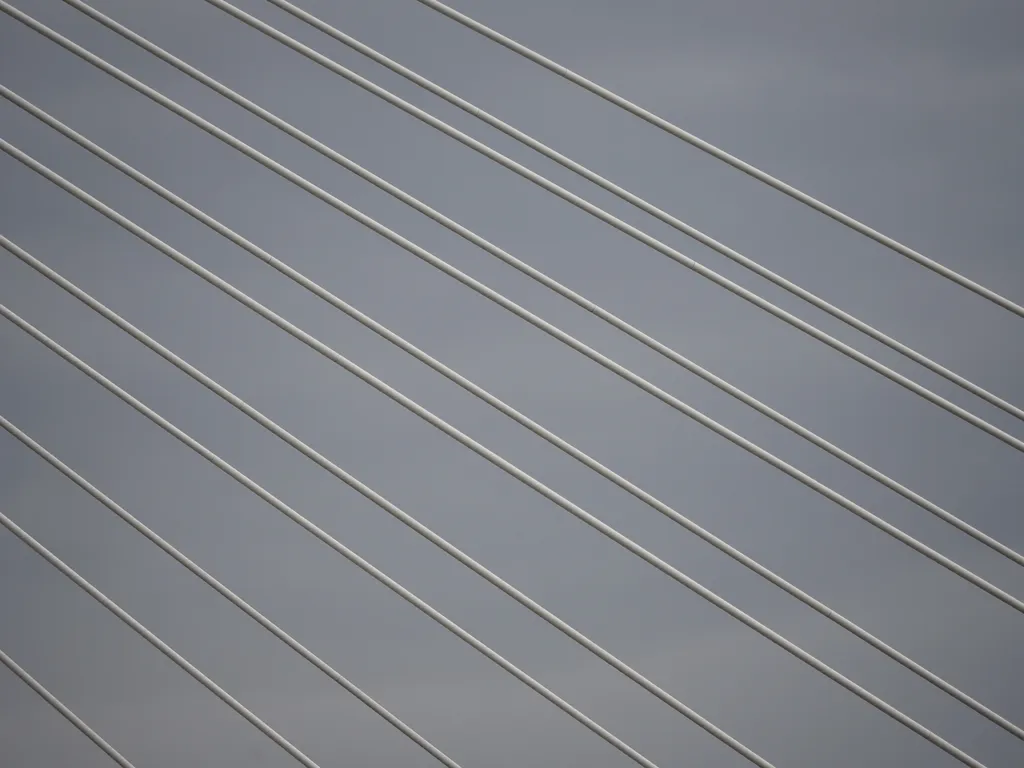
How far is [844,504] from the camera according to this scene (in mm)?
1758

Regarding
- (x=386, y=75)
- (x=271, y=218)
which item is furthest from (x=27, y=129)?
(x=386, y=75)

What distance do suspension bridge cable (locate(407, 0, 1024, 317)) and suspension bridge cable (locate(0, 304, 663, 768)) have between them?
663 mm

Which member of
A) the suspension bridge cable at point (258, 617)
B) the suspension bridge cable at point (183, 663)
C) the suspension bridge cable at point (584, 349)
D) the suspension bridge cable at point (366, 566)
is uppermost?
the suspension bridge cable at point (584, 349)

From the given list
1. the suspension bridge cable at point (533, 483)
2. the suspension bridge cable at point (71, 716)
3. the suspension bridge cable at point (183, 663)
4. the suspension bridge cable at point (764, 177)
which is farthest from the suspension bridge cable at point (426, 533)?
the suspension bridge cable at point (764, 177)

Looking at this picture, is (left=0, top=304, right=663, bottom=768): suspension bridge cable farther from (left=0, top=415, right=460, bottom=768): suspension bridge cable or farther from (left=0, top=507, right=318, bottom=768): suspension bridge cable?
(left=0, top=507, right=318, bottom=768): suspension bridge cable

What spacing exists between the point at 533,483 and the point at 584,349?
0.20 meters

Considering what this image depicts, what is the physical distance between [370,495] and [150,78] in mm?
3372

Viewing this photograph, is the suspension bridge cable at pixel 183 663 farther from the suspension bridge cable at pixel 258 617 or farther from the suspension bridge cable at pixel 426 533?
the suspension bridge cable at pixel 426 533

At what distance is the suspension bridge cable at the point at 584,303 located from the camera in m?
1.72

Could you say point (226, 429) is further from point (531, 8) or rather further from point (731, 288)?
point (731, 288)

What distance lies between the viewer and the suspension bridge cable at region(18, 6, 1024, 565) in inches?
67.8

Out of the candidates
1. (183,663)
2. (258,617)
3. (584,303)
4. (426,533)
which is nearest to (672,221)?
(584,303)

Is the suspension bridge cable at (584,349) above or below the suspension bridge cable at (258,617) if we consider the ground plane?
above

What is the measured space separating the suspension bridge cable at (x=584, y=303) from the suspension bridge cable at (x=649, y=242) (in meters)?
0.10
